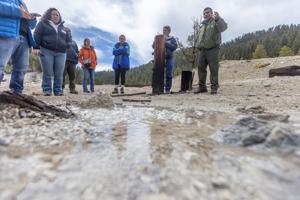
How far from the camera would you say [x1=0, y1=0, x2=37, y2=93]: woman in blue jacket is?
4.68 meters

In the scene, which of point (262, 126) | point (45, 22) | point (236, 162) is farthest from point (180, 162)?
point (45, 22)

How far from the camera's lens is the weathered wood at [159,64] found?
365 inches

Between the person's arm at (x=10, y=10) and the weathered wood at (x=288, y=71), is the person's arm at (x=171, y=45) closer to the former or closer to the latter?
the weathered wood at (x=288, y=71)

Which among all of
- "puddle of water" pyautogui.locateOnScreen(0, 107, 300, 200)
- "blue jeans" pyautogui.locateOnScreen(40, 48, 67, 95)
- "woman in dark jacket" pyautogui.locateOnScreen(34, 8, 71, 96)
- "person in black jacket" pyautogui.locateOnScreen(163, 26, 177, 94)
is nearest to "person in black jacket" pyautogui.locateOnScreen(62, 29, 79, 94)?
"blue jeans" pyautogui.locateOnScreen(40, 48, 67, 95)

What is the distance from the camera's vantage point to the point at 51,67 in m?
7.75

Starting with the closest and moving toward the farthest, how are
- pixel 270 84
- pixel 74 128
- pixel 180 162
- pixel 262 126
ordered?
1. pixel 180 162
2. pixel 262 126
3. pixel 74 128
4. pixel 270 84

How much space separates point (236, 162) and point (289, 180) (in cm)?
39

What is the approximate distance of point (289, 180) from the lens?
1.81 metres

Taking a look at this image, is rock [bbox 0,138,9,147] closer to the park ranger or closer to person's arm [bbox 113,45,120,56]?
the park ranger

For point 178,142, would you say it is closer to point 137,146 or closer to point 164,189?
point 137,146

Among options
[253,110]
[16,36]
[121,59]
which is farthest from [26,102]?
[121,59]

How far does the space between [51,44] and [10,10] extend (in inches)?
111

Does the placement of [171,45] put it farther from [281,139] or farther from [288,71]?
[281,139]

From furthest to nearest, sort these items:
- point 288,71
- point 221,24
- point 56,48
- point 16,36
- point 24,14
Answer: point 288,71, point 221,24, point 56,48, point 24,14, point 16,36
